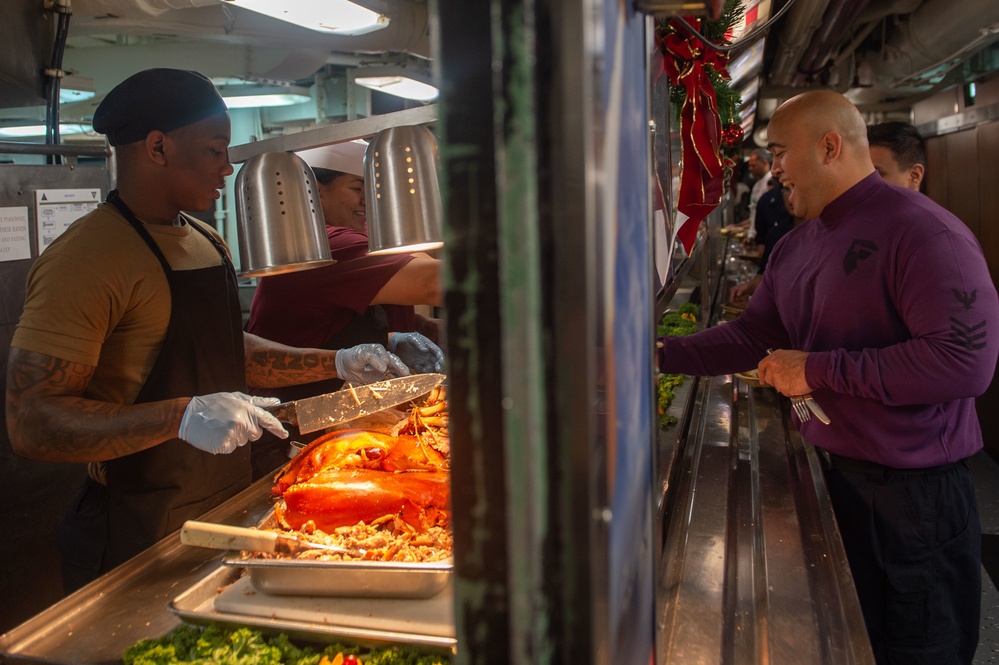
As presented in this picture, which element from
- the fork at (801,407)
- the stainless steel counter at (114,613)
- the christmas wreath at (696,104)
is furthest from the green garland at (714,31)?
the stainless steel counter at (114,613)

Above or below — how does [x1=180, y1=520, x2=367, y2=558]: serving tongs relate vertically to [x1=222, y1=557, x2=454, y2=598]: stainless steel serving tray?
above

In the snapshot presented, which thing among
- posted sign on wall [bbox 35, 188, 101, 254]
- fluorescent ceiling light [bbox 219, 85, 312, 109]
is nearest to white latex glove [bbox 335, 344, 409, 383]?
posted sign on wall [bbox 35, 188, 101, 254]

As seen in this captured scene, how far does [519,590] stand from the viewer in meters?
0.60

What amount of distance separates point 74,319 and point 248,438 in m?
0.61

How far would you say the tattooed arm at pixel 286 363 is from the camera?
3.02m

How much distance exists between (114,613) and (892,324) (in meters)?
2.43

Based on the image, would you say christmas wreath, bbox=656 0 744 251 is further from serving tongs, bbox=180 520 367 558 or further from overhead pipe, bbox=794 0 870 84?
overhead pipe, bbox=794 0 870 84

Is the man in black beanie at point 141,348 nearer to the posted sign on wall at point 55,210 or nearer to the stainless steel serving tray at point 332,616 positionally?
the stainless steel serving tray at point 332,616

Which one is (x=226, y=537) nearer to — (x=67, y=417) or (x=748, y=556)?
(x=67, y=417)

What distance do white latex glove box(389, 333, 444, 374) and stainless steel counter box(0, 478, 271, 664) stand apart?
5.09 feet

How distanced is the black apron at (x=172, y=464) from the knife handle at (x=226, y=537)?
2.90 feet

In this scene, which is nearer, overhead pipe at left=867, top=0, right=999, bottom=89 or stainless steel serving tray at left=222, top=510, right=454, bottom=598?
stainless steel serving tray at left=222, top=510, right=454, bottom=598

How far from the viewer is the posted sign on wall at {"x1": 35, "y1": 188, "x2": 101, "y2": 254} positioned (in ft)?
11.2

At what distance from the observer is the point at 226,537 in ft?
5.18
